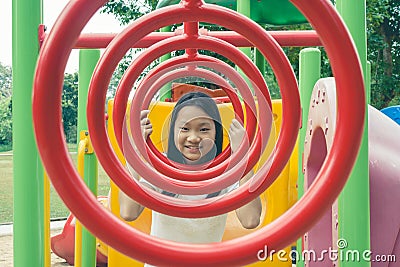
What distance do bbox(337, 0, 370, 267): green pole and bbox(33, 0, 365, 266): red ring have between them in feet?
1.55

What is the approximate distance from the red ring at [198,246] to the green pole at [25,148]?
0.59 metres

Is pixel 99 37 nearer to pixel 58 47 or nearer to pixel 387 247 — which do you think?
pixel 387 247

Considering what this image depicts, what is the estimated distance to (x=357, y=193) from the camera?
1.15m

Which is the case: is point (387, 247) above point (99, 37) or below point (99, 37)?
below

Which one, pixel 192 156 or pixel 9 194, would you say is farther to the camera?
pixel 9 194

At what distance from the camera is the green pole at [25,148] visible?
4.08ft

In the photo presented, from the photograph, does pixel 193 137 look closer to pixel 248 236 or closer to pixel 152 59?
pixel 152 59

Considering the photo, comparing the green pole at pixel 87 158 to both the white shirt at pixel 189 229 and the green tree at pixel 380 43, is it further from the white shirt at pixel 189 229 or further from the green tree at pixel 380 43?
the green tree at pixel 380 43

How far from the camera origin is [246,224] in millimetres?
1685

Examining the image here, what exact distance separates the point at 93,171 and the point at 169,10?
1.41m

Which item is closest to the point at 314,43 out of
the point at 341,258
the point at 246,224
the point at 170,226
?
the point at 246,224

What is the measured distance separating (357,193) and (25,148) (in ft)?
2.16

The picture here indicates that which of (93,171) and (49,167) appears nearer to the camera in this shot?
(49,167)

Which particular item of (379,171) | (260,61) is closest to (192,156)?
(379,171)
